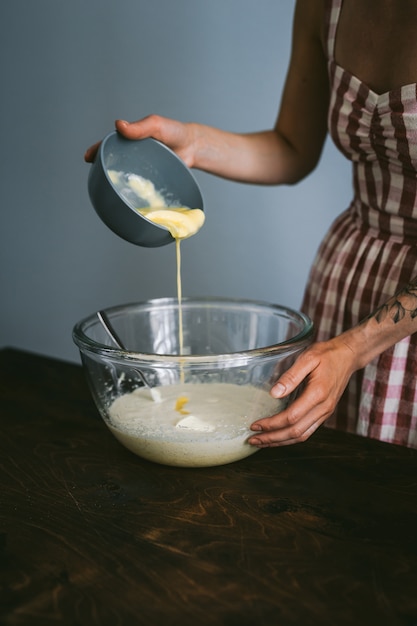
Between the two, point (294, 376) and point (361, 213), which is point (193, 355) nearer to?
point (294, 376)

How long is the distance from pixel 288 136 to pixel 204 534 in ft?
3.43

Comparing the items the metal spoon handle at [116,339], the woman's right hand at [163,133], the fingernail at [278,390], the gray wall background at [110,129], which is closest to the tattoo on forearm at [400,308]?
the fingernail at [278,390]

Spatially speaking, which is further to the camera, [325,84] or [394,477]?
[325,84]

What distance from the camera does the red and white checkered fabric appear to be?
1.25m

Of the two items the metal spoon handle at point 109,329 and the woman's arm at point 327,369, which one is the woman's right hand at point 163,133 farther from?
the woman's arm at point 327,369

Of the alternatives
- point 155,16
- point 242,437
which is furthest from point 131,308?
point 155,16

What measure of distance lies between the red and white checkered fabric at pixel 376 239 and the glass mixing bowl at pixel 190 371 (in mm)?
231

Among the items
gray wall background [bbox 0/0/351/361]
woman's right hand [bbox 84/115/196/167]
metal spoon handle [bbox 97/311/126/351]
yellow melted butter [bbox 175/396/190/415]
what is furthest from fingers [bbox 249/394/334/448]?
gray wall background [bbox 0/0/351/361]

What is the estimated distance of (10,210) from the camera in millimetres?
3082

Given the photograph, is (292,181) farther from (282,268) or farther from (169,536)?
(169,536)

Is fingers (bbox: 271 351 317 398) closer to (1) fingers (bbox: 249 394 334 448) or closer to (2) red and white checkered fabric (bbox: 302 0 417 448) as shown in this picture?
(1) fingers (bbox: 249 394 334 448)

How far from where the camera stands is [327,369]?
1033 mm

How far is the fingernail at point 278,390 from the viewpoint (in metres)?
0.97

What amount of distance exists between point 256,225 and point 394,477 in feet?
5.34
